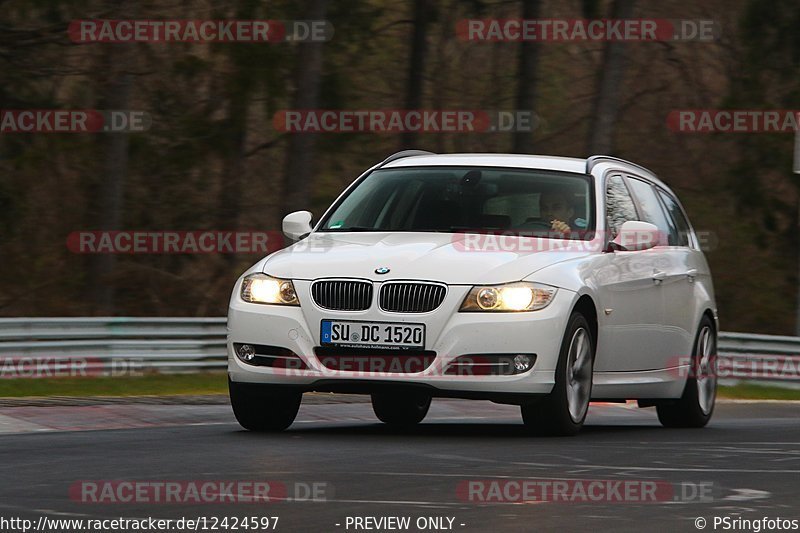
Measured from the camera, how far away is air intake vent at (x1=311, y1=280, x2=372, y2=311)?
10125mm

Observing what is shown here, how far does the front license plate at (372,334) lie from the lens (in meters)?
10.0

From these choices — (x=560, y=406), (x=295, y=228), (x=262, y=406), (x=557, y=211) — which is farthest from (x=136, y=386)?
(x=560, y=406)

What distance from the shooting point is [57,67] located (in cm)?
2988

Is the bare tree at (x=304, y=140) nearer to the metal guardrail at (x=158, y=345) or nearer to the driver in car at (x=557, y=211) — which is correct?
the metal guardrail at (x=158, y=345)

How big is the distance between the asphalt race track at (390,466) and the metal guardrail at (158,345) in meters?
6.69

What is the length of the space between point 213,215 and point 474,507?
2976 cm

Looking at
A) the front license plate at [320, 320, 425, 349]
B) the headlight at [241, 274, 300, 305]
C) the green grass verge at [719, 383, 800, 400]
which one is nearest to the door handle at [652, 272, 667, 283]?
the front license plate at [320, 320, 425, 349]

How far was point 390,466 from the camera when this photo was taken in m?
8.50

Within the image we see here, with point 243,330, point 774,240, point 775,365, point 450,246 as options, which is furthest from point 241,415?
point 774,240

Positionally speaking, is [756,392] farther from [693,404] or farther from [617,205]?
[617,205]

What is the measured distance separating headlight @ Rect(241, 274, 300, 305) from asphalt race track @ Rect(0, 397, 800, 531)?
0.81 meters

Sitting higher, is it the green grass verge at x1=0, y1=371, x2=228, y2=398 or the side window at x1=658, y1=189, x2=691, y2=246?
the side window at x1=658, y1=189, x2=691, y2=246

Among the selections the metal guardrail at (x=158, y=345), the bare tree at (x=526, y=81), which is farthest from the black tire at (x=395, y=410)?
the bare tree at (x=526, y=81)

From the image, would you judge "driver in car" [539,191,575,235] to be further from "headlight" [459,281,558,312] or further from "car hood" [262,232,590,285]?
"headlight" [459,281,558,312]
